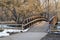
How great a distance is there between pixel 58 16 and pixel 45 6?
3422 mm

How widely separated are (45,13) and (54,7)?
171cm

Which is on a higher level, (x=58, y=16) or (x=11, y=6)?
(x=11, y=6)

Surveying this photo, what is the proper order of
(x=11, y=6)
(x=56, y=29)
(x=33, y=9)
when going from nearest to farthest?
(x=56, y=29), (x=11, y=6), (x=33, y=9)

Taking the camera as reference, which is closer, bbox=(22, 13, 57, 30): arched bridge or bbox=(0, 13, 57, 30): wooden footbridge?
bbox=(0, 13, 57, 30): wooden footbridge

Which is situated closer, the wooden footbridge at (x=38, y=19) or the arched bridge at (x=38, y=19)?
the wooden footbridge at (x=38, y=19)

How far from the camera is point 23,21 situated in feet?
75.6

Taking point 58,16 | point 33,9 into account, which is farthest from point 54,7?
point 33,9

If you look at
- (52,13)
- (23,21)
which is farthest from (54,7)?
(23,21)

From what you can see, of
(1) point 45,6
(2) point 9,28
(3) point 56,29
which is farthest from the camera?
(1) point 45,6

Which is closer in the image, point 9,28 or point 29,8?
point 9,28

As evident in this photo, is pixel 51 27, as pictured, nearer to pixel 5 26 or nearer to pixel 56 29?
pixel 56 29

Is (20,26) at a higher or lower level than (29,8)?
lower

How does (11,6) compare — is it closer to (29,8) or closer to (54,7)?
(29,8)

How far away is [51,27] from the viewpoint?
1822 centimetres
